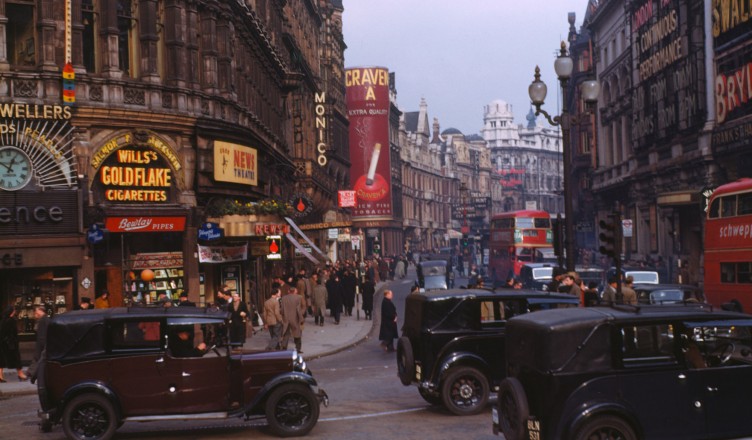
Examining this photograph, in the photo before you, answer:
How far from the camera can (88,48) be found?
26375mm

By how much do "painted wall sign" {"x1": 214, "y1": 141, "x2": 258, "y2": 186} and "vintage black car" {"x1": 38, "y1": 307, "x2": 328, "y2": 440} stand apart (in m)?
16.0

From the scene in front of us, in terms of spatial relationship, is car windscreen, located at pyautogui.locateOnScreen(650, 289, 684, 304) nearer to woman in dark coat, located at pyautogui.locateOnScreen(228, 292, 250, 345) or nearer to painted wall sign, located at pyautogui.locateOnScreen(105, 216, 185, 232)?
woman in dark coat, located at pyautogui.locateOnScreen(228, 292, 250, 345)

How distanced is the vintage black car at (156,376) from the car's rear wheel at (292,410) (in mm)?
14

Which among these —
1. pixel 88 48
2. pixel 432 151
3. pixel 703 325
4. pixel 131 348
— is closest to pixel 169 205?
pixel 88 48

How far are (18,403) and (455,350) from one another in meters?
8.47

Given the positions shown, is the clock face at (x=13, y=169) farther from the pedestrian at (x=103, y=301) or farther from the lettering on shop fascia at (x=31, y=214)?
the pedestrian at (x=103, y=301)

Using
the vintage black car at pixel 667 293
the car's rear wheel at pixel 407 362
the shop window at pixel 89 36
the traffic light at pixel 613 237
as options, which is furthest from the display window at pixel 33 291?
the vintage black car at pixel 667 293

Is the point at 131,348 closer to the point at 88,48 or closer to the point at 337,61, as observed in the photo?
the point at 88,48

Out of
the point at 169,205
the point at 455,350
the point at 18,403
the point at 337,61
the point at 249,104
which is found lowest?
the point at 18,403

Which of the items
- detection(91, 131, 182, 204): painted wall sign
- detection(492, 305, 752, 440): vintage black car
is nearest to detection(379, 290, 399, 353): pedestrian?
detection(91, 131, 182, 204): painted wall sign

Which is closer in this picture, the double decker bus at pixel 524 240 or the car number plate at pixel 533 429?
the car number plate at pixel 533 429

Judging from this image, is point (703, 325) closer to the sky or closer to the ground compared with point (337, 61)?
closer to the ground

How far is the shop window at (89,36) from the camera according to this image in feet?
86.2

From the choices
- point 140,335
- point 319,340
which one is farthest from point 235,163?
point 140,335
